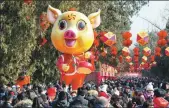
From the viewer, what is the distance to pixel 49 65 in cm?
2492

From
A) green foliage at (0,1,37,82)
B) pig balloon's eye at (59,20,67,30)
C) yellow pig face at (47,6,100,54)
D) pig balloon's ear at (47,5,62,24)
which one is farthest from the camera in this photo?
green foliage at (0,1,37,82)

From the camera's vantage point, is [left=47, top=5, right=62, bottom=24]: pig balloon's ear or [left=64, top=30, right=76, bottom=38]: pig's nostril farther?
[left=47, top=5, right=62, bottom=24]: pig balloon's ear

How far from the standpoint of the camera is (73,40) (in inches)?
642

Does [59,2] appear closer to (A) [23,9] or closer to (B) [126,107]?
(A) [23,9]

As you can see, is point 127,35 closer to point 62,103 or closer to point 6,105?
point 62,103

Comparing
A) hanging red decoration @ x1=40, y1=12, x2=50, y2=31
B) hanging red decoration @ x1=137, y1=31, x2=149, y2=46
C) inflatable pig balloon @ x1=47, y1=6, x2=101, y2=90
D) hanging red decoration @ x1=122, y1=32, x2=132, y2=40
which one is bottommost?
inflatable pig balloon @ x1=47, y1=6, x2=101, y2=90

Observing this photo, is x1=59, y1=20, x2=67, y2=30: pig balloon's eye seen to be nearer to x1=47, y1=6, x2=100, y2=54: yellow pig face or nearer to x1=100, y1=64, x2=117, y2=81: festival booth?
x1=47, y1=6, x2=100, y2=54: yellow pig face

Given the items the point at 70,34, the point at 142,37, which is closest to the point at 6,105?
the point at 70,34

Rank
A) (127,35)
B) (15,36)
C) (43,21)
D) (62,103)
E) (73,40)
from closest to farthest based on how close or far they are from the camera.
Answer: (62,103) < (73,40) < (15,36) < (43,21) < (127,35)

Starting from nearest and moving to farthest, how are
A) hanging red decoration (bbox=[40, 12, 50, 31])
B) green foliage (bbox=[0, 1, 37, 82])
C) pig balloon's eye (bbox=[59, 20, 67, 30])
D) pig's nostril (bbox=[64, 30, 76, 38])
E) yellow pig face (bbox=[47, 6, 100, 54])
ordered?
pig's nostril (bbox=[64, 30, 76, 38]) < yellow pig face (bbox=[47, 6, 100, 54]) < pig balloon's eye (bbox=[59, 20, 67, 30]) < green foliage (bbox=[0, 1, 37, 82]) < hanging red decoration (bbox=[40, 12, 50, 31])

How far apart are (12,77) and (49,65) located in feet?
13.4

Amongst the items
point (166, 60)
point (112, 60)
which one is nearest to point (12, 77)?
point (112, 60)

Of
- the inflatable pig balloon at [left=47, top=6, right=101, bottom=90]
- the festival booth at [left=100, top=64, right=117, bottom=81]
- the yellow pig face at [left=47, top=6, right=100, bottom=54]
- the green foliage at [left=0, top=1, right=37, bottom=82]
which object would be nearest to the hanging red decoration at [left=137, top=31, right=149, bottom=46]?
the green foliage at [left=0, top=1, right=37, bottom=82]

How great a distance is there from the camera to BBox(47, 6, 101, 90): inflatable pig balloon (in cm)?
1630
